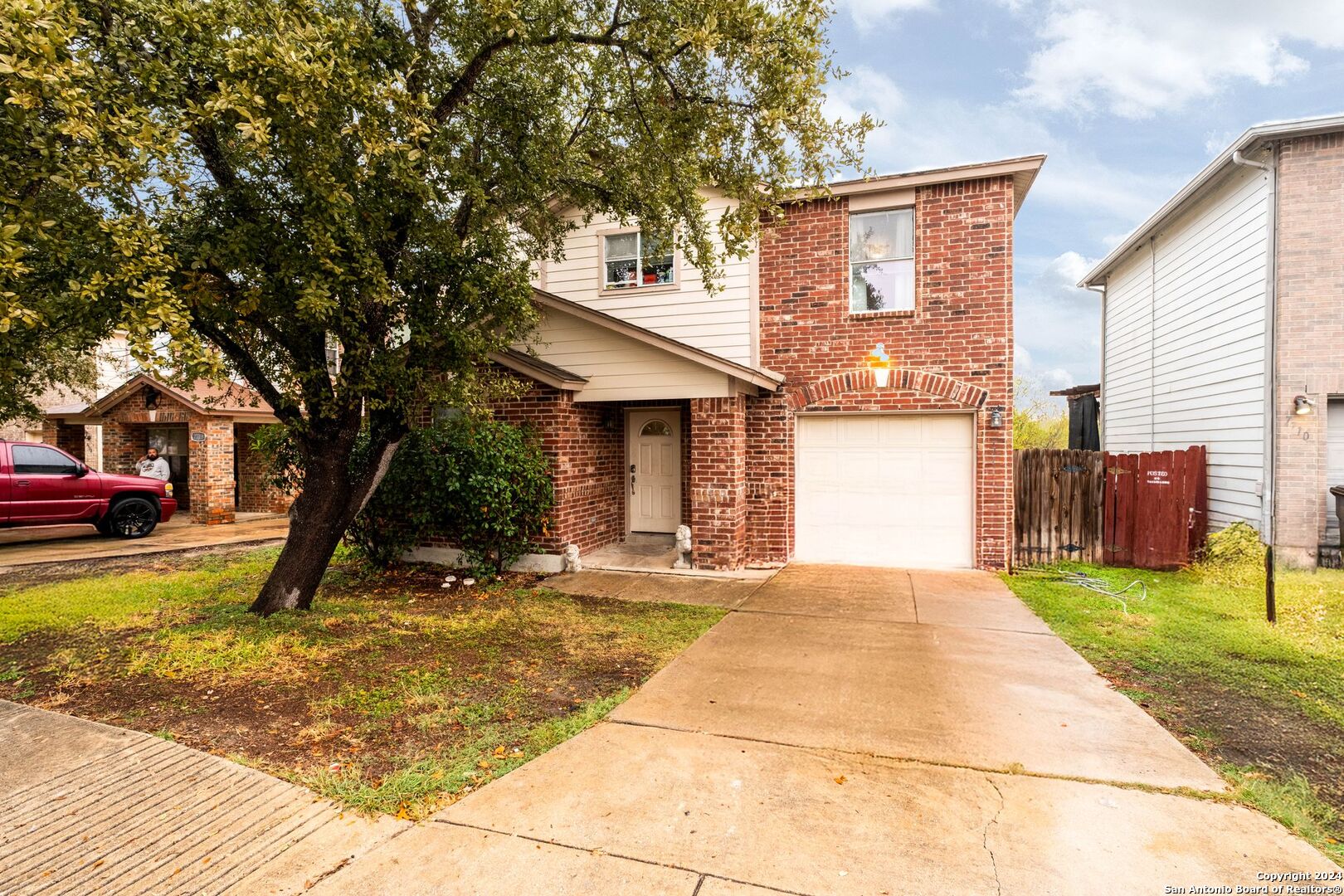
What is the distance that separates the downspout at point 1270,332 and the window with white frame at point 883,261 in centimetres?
442

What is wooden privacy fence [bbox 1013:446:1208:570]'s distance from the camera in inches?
337

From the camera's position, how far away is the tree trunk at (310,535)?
6.02 metres

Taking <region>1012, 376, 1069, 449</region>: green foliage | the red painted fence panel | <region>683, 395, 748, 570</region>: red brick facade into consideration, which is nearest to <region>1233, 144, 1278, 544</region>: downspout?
the red painted fence panel

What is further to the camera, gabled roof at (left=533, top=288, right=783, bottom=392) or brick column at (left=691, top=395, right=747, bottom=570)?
brick column at (left=691, top=395, right=747, bottom=570)

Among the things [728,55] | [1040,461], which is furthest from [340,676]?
[1040,461]

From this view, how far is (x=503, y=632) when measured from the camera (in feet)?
19.0

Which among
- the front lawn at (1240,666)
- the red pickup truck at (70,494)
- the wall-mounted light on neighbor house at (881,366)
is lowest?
the front lawn at (1240,666)

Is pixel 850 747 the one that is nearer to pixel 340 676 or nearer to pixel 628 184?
pixel 340 676

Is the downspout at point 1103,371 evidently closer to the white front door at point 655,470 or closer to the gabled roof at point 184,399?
the white front door at point 655,470

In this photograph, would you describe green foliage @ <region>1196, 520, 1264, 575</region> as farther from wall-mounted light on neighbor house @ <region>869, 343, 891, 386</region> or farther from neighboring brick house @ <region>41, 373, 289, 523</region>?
neighboring brick house @ <region>41, 373, 289, 523</region>

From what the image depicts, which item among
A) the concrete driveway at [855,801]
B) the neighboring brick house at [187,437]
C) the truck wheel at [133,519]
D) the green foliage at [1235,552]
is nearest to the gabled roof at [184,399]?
the neighboring brick house at [187,437]

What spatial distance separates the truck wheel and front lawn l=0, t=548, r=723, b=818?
14.7 ft

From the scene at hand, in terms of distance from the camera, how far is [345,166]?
4.80 metres

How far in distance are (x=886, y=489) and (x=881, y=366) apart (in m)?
1.76
